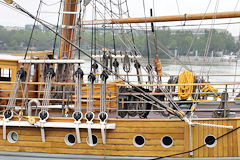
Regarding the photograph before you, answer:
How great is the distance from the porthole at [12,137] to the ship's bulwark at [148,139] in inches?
27.7

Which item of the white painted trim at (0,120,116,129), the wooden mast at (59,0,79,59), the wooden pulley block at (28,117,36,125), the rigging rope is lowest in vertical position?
the white painted trim at (0,120,116,129)

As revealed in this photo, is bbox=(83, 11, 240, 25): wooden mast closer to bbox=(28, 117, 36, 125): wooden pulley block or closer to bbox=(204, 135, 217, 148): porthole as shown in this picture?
bbox=(28, 117, 36, 125): wooden pulley block

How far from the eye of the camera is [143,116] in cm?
999

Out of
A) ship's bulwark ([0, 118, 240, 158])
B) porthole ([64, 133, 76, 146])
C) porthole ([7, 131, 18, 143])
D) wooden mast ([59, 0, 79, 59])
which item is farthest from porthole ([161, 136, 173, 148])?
wooden mast ([59, 0, 79, 59])

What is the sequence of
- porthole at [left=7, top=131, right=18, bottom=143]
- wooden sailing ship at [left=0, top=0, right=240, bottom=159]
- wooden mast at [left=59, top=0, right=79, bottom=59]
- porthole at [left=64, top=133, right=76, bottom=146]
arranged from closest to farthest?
wooden sailing ship at [left=0, top=0, right=240, bottom=159]
porthole at [left=64, top=133, right=76, bottom=146]
porthole at [left=7, top=131, right=18, bottom=143]
wooden mast at [left=59, top=0, right=79, bottom=59]

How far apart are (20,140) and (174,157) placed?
396 cm

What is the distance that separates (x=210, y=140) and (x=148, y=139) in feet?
4.96

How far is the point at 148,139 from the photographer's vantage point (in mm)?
9367

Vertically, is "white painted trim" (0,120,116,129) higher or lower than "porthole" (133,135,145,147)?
higher

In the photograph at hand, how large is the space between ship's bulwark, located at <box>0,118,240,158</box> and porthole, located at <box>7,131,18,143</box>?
704mm

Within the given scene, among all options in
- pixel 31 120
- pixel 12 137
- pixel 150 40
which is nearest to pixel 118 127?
pixel 31 120

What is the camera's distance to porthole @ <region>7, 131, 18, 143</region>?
9.99 m

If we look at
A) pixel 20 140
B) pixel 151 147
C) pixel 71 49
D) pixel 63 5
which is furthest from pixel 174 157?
pixel 63 5

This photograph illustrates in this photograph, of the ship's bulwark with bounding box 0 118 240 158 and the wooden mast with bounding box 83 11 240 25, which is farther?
the wooden mast with bounding box 83 11 240 25
